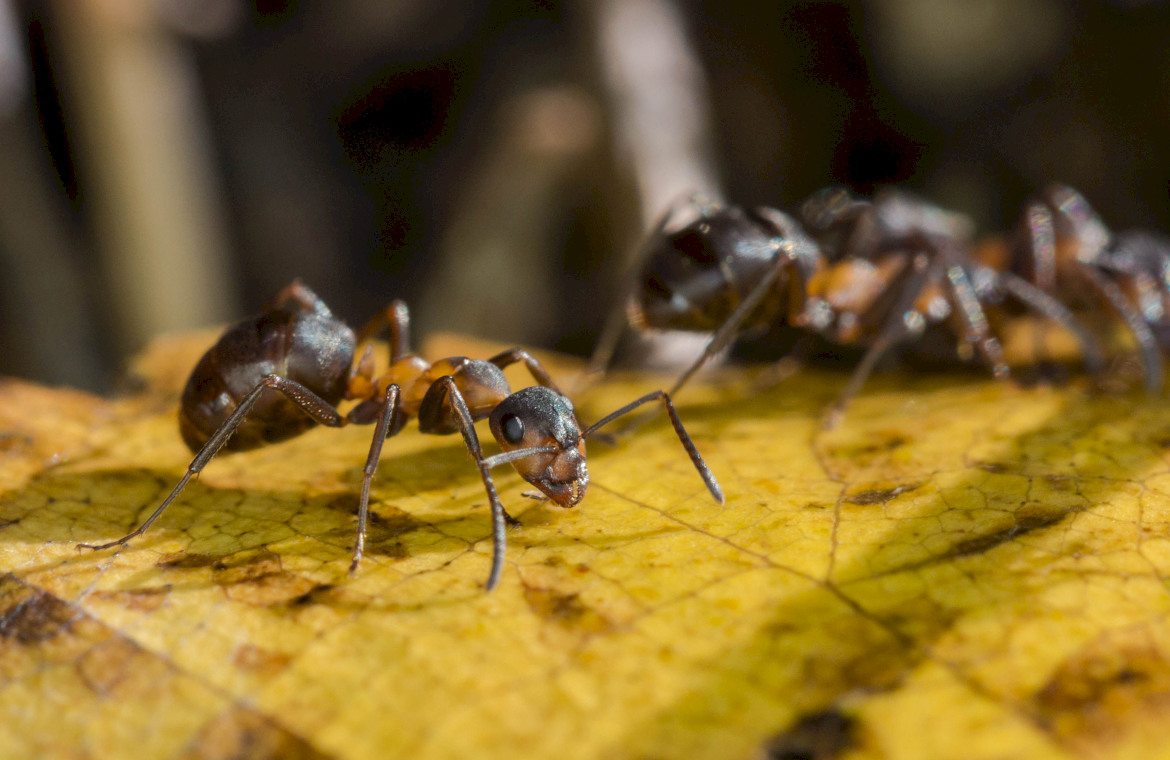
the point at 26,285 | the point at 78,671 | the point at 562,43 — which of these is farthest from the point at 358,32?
the point at 78,671

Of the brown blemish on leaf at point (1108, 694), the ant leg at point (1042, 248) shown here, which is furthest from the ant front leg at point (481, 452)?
the ant leg at point (1042, 248)

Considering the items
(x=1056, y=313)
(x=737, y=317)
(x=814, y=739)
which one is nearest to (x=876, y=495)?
(x=814, y=739)

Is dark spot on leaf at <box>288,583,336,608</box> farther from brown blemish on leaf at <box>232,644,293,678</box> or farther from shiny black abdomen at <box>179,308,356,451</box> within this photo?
shiny black abdomen at <box>179,308,356,451</box>

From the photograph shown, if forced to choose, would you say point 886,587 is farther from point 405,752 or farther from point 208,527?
point 208,527

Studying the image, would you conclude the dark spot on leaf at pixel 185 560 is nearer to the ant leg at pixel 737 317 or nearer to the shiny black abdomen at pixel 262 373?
the shiny black abdomen at pixel 262 373

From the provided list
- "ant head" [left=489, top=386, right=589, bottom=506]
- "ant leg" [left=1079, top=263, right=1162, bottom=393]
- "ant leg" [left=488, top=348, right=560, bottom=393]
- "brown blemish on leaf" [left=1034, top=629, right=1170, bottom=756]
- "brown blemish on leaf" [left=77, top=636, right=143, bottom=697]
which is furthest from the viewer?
"ant leg" [left=1079, top=263, right=1162, bottom=393]

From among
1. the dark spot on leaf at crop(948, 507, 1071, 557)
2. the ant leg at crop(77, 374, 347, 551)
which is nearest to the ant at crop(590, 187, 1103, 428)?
the dark spot on leaf at crop(948, 507, 1071, 557)
